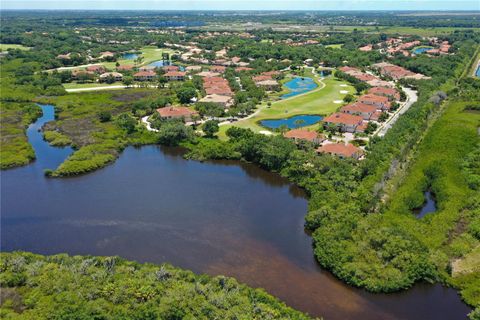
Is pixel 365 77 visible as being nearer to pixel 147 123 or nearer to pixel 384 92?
pixel 384 92

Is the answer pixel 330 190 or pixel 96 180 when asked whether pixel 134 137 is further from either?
pixel 330 190

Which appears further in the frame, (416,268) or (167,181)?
(167,181)

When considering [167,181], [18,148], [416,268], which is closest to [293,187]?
[167,181]

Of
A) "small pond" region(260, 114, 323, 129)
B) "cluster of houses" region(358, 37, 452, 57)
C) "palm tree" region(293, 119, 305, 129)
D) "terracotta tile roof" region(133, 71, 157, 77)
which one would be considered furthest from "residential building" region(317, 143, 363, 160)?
"cluster of houses" region(358, 37, 452, 57)

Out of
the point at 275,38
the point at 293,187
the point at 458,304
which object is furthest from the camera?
the point at 275,38

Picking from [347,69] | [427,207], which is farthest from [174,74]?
[427,207]

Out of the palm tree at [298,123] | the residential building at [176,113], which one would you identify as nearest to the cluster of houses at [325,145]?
the palm tree at [298,123]

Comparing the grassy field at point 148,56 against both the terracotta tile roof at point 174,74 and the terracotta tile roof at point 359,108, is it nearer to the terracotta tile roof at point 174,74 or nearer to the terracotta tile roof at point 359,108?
the terracotta tile roof at point 174,74
